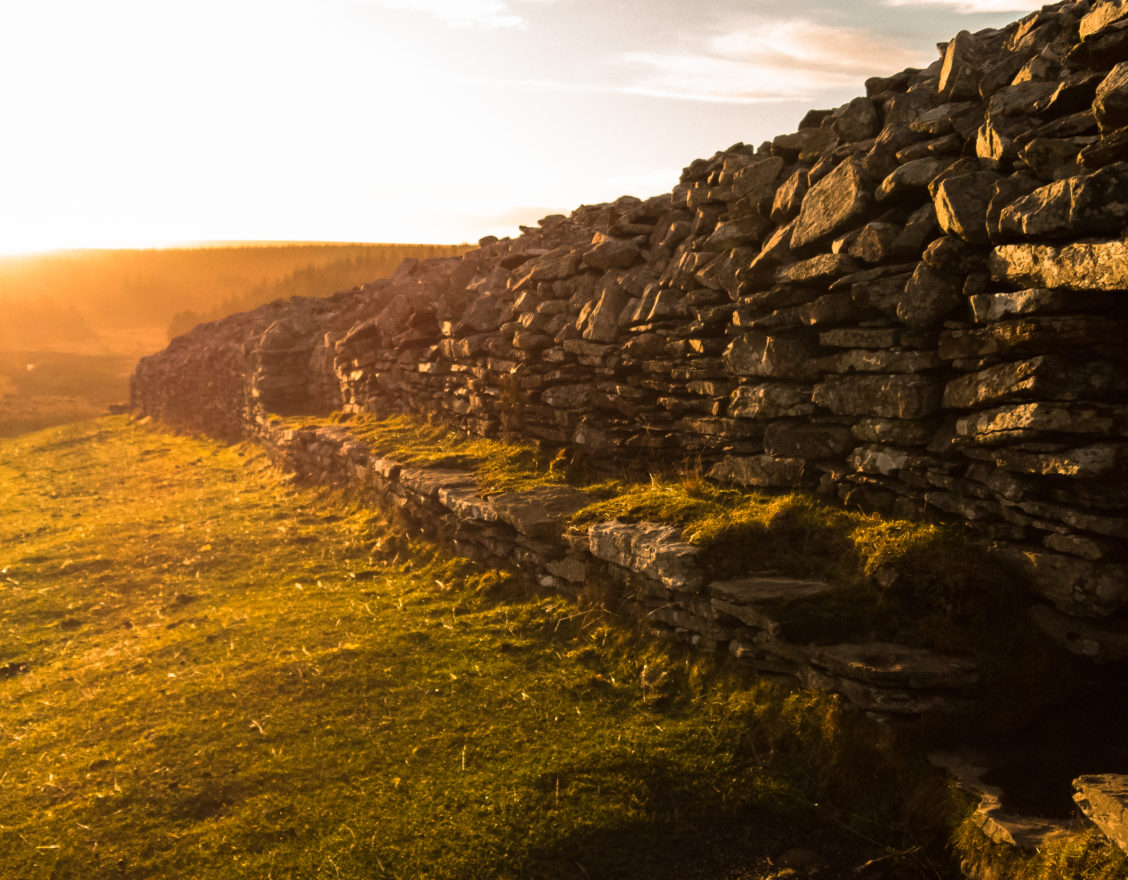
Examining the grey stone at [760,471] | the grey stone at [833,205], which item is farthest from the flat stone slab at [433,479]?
the grey stone at [833,205]

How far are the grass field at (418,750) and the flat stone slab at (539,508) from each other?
2.53ft

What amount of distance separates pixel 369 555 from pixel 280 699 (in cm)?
433

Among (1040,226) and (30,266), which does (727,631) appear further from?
(30,266)

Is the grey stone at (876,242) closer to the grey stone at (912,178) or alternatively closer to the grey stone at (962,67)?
the grey stone at (912,178)

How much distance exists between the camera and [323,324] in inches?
885

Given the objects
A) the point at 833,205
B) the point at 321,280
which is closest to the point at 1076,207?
the point at 833,205

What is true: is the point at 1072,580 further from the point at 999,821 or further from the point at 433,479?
the point at 433,479

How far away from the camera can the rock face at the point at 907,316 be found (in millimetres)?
5012

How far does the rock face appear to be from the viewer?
5012 millimetres

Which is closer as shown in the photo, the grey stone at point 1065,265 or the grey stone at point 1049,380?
the grey stone at point 1065,265

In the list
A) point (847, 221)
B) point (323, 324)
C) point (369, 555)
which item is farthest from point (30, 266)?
point (847, 221)

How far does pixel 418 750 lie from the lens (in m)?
6.15

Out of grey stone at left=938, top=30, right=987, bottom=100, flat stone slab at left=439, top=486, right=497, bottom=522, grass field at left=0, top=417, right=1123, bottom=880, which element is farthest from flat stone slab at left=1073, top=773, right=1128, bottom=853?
flat stone slab at left=439, top=486, right=497, bottom=522

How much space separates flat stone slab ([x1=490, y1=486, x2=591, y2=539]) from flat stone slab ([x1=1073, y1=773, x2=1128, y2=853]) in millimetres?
5212
